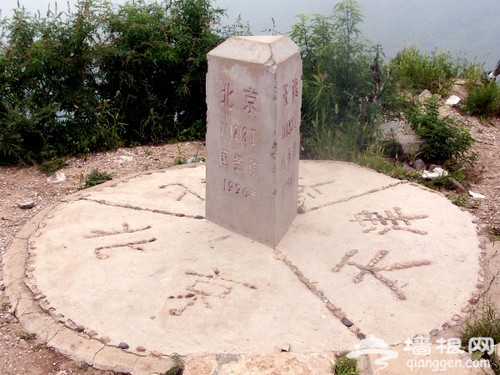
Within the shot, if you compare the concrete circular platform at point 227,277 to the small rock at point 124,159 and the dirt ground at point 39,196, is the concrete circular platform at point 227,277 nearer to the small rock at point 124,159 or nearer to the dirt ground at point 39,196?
the dirt ground at point 39,196

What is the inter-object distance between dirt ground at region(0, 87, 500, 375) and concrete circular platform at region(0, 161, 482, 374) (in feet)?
0.37

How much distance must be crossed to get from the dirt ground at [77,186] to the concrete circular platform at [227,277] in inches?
4.4

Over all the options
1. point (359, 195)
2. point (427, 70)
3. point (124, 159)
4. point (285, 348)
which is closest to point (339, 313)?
point (285, 348)

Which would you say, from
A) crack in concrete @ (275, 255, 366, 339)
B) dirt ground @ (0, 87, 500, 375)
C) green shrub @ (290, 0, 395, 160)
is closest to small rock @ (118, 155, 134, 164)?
dirt ground @ (0, 87, 500, 375)

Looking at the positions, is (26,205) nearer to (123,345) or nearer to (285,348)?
(123,345)

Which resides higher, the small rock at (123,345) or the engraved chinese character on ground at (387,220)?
the engraved chinese character on ground at (387,220)

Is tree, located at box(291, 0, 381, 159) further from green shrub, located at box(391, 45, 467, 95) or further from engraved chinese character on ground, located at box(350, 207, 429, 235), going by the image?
green shrub, located at box(391, 45, 467, 95)

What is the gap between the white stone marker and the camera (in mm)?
3682

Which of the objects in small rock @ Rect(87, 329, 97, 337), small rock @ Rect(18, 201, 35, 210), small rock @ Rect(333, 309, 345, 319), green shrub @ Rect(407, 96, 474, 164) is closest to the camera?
small rock @ Rect(87, 329, 97, 337)

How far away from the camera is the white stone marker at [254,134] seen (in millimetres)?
3682

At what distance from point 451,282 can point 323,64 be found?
2.80 meters

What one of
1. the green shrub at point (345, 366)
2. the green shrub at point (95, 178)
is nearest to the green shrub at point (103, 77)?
the green shrub at point (95, 178)

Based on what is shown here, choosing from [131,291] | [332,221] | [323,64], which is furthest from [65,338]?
[323,64]

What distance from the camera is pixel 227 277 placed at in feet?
12.4
